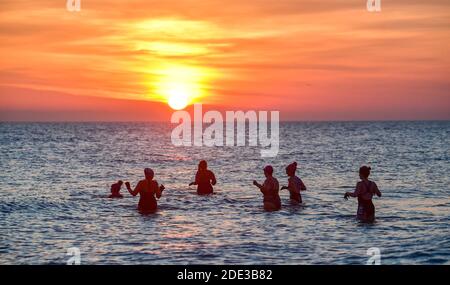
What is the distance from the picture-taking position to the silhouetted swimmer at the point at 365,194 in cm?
2156

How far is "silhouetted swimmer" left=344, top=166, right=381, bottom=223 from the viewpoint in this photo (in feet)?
70.7

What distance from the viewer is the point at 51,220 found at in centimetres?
2520

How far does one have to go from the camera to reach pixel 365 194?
22422 millimetres

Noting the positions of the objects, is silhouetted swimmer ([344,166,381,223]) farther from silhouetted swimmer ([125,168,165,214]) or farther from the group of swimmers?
silhouetted swimmer ([125,168,165,214])

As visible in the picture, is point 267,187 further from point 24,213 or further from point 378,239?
point 24,213

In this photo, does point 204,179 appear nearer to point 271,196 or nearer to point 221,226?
point 271,196

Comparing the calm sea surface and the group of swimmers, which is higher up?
the group of swimmers

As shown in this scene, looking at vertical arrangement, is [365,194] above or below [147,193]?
above

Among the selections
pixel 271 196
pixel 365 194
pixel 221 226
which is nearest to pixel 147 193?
pixel 221 226

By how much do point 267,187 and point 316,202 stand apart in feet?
15.3

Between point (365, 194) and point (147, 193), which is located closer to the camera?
point (365, 194)

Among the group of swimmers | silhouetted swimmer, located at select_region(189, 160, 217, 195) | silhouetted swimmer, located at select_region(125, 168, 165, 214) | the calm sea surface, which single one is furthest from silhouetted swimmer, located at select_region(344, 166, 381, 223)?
silhouetted swimmer, located at select_region(189, 160, 217, 195)

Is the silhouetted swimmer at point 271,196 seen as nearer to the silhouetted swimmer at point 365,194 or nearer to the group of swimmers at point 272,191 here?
the group of swimmers at point 272,191
